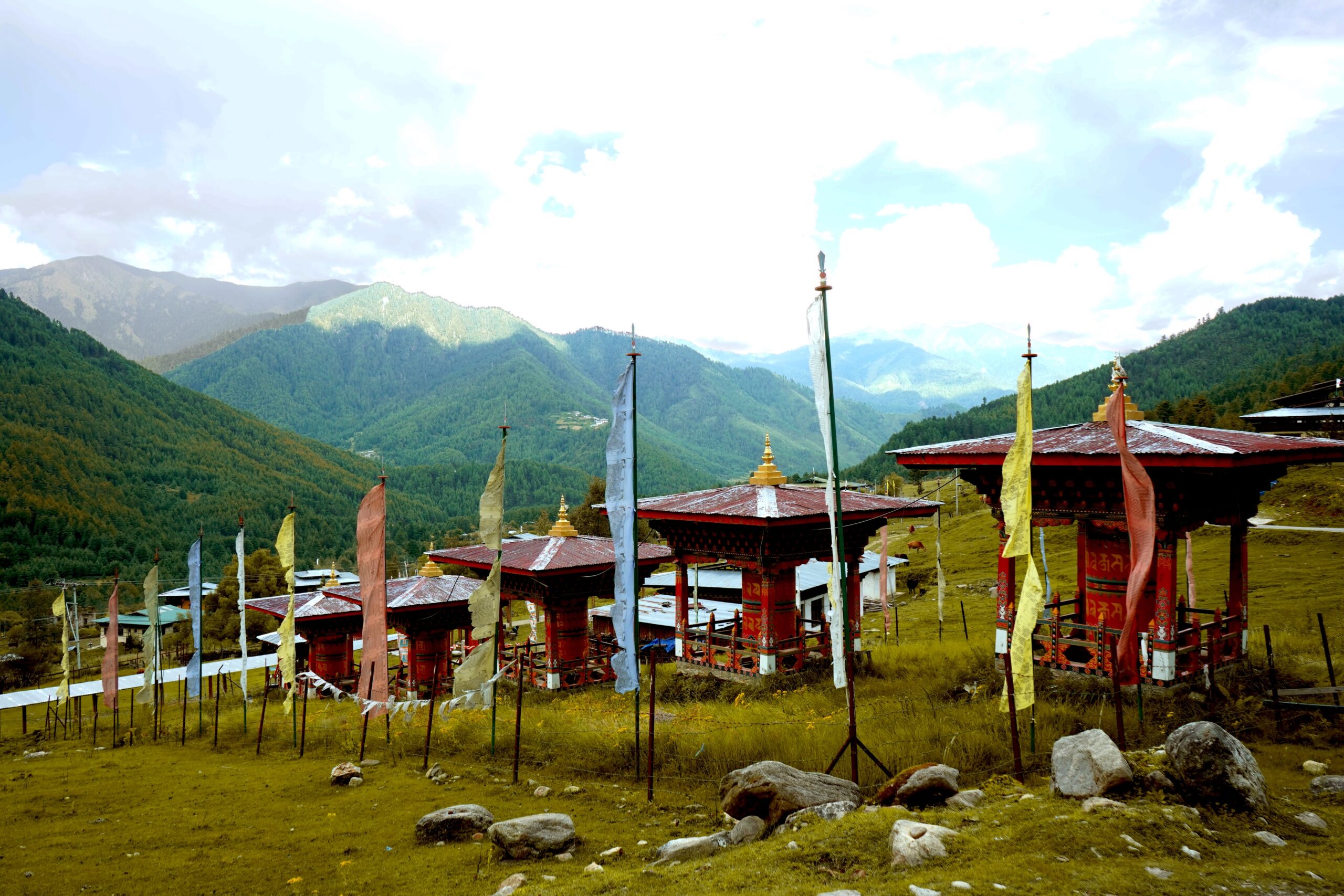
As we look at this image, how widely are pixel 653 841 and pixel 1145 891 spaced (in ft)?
20.8

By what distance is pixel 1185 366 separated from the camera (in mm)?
132500

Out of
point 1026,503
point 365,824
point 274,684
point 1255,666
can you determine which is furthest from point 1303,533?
point 274,684

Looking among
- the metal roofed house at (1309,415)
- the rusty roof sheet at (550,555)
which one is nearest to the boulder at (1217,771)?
the rusty roof sheet at (550,555)

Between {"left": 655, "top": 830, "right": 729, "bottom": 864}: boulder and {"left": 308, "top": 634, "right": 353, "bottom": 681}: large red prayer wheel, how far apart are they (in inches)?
944

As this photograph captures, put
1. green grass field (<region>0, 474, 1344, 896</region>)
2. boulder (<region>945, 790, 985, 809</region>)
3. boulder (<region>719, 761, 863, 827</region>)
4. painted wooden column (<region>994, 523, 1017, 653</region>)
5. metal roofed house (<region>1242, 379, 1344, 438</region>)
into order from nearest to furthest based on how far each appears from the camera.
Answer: green grass field (<region>0, 474, 1344, 896</region>) → boulder (<region>945, 790, 985, 809</region>) → boulder (<region>719, 761, 863, 827</region>) → painted wooden column (<region>994, 523, 1017, 653</region>) → metal roofed house (<region>1242, 379, 1344, 438</region>)

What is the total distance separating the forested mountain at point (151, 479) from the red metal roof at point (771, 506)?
68.1 m

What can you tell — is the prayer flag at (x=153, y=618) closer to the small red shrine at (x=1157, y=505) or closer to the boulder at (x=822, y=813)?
the boulder at (x=822, y=813)

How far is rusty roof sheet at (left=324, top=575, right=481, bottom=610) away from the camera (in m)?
26.0

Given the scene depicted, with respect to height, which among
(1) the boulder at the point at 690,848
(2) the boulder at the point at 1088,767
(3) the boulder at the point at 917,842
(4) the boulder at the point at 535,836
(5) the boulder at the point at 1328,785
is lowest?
(4) the boulder at the point at 535,836

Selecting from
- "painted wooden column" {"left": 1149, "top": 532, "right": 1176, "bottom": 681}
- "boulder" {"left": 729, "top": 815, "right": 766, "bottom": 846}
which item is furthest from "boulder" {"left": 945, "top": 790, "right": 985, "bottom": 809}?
"painted wooden column" {"left": 1149, "top": 532, "right": 1176, "bottom": 681}

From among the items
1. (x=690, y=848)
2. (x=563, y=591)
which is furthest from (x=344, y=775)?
(x=690, y=848)

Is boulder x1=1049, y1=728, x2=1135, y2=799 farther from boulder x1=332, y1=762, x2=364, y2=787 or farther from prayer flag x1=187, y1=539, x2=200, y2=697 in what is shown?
prayer flag x1=187, y1=539, x2=200, y2=697

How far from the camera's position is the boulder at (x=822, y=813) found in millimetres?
10250

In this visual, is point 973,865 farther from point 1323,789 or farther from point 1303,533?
point 1303,533
